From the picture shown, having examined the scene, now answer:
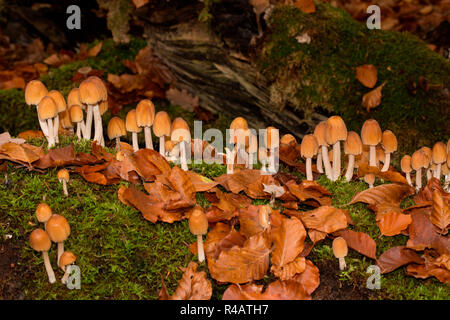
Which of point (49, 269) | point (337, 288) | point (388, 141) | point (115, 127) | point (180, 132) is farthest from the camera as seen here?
point (115, 127)

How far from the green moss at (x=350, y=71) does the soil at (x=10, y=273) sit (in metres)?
3.15

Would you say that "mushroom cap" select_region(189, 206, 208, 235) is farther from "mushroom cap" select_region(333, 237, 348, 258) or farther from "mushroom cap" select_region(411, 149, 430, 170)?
"mushroom cap" select_region(411, 149, 430, 170)

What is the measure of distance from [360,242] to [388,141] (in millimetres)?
1144

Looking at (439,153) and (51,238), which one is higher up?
(439,153)

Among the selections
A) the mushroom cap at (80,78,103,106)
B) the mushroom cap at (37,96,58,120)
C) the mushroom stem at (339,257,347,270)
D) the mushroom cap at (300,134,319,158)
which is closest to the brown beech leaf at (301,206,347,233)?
the mushroom stem at (339,257,347,270)

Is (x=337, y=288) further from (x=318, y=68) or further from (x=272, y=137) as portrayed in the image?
(x=318, y=68)

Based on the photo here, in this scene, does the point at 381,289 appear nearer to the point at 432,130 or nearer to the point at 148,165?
the point at 148,165

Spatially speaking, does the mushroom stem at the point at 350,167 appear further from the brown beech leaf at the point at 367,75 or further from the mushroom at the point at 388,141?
the brown beech leaf at the point at 367,75

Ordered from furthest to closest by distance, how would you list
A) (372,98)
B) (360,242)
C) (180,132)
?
(372,98) → (180,132) → (360,242)

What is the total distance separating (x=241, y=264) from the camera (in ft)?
7.70

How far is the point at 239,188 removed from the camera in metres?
2.99

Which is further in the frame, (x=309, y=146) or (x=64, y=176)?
(x=309, y=146)

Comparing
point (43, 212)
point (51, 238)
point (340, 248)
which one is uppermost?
point (43, 212)

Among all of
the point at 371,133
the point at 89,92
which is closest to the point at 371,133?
the point at 371,133
